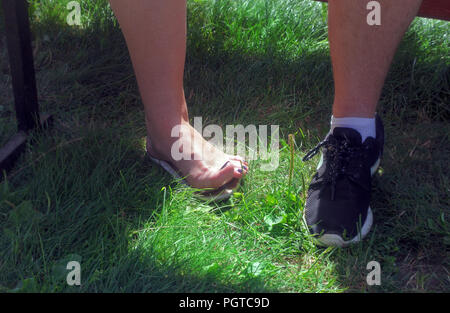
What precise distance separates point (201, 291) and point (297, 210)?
0.42 m

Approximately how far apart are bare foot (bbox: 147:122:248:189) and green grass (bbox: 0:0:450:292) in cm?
6

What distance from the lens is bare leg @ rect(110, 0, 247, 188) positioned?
1337mm

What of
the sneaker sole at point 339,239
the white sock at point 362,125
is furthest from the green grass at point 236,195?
the white sock at point 362,125

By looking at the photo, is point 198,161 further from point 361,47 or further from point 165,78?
point 361,47

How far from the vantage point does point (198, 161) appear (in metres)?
1.44

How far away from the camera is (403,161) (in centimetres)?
159

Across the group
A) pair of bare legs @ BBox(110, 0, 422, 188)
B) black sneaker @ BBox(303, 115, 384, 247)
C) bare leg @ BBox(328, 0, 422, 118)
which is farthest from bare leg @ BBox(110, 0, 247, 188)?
bare leg @ BBox(328, 0, 422, 118)

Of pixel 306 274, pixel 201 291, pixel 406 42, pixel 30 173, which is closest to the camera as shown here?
pixel 201 291

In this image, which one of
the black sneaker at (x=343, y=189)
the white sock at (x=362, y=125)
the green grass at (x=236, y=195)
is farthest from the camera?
the white sock at (x=362, y=125)

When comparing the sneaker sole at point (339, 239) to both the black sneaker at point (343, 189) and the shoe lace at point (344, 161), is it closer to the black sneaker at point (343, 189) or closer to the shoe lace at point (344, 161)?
the black sneaker at point (343, 189)

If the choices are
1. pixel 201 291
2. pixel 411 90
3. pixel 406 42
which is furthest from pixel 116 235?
pixel 406 42

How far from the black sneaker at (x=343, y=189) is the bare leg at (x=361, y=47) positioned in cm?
9

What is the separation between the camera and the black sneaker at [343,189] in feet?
4.09
